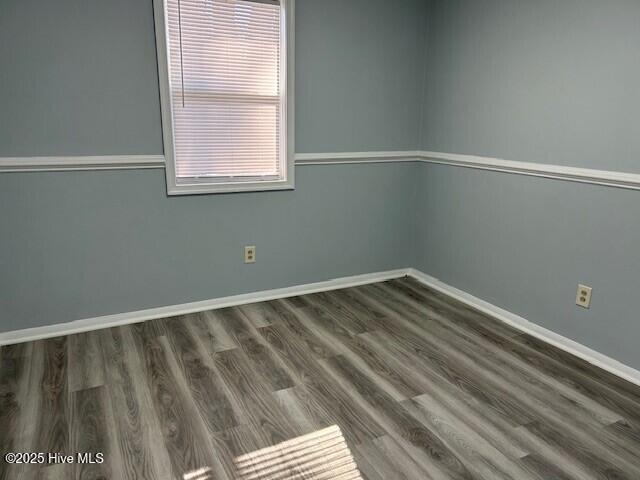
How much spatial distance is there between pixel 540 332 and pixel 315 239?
155 cm

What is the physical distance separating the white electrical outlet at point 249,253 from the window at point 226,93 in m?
0.40

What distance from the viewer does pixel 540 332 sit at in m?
2.69

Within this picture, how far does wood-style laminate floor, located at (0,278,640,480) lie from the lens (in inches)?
67.0

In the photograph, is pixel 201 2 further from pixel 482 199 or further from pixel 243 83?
pixel 482 199

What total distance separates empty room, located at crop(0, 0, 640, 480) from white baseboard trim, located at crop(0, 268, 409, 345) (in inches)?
0.6

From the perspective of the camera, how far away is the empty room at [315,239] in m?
1.86

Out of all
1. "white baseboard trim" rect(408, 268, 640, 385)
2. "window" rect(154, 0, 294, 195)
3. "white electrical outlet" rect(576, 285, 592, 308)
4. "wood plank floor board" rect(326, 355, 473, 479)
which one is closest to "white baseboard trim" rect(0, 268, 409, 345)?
"white baseboard trim" rect(408, 268, 640, 385)

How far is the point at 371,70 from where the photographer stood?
3.16 metres

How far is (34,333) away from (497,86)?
3.07 metres

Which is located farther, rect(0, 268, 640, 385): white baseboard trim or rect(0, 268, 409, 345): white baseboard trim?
rect(0, 268, 409, 345): white baseboard trim

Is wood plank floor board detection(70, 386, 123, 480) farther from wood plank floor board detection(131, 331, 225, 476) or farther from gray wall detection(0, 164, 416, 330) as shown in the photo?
gray wall detection(0, 164, 416, 330)

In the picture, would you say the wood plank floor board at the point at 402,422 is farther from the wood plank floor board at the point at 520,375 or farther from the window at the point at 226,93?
the window at the point at 226,93

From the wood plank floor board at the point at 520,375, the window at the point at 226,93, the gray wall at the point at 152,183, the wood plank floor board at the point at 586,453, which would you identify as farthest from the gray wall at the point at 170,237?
the wood plank floor board at the point at 586,453

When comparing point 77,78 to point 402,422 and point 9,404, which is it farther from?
point 402,422
